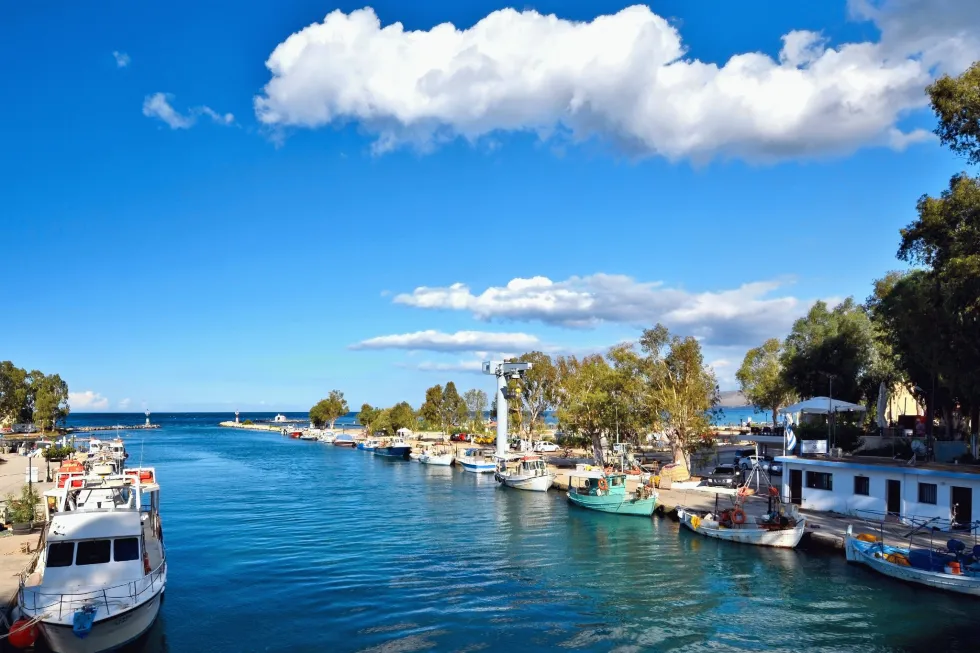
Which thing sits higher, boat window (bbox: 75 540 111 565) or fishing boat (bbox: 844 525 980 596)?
boat window (bbox: 75 540 111 565)

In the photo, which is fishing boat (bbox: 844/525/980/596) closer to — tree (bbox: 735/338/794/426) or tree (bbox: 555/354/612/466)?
tree (bbox: 555/354/612/466)

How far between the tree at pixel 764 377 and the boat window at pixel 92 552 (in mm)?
78806

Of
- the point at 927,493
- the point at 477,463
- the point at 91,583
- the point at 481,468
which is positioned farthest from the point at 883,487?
the point at 477,463

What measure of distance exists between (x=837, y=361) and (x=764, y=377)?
35.0 meters

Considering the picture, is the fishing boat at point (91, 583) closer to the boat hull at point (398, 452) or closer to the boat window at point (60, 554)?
the boat window at point (60, 554)

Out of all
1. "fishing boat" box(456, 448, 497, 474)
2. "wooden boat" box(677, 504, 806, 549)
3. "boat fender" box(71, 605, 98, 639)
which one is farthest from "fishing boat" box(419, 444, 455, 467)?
"boat fender" box(71, 605, 98, 639)

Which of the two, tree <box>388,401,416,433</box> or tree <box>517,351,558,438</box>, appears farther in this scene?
tree <box>388,401,416,433</box>

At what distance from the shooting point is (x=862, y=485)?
39.8 m

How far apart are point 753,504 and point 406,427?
105447mm

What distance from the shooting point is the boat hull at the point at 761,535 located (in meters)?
36.8

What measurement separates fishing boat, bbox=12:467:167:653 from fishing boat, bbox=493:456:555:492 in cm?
4059

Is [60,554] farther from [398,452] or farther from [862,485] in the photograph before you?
[398,452]

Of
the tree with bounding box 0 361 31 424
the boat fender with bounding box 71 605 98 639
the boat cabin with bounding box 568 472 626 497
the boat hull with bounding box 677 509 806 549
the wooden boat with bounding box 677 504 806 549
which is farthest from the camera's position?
the tree with bounding box 0 361 31 424

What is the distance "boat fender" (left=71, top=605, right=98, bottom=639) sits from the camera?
67.8ft
